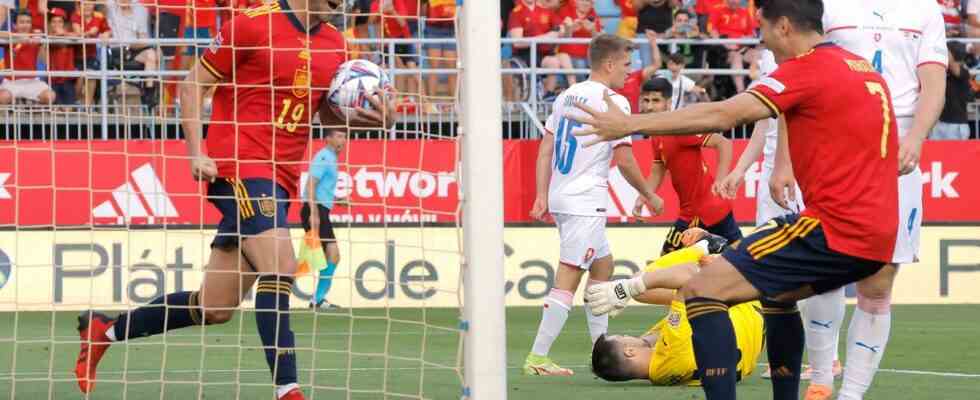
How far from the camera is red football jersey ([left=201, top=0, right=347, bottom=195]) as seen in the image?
309 inches

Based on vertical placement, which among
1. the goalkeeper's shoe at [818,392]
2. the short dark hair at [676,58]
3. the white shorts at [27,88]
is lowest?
the goalkeeper's shoe at [818,392]

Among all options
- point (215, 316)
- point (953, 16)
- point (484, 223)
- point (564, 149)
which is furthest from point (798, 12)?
point (953, 16)

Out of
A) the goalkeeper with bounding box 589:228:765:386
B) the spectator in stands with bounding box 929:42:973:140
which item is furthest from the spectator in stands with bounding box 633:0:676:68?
the goalkeeper with bounding box 589:228:765:386

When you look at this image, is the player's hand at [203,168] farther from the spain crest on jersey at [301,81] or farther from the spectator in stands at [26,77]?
the spectator in stands at [26,77]

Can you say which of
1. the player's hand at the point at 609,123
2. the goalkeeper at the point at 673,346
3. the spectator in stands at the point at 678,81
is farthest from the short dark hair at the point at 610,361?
the spectator in stands at the point at 678,81

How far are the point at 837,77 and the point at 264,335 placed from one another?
9.57 ft

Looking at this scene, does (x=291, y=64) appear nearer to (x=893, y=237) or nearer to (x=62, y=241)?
(x=893, y=237)

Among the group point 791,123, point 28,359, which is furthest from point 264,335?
point 28,359

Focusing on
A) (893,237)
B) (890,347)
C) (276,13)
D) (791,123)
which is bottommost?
(890,347)

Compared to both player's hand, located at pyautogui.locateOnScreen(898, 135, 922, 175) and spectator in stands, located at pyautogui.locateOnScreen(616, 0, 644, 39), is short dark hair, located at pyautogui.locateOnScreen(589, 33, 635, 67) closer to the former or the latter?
player's hand, located at pyautogui.locateOnScreen(898, 135, 922, 175)

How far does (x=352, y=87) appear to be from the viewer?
777 centimetres

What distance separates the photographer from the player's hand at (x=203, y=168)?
7633 mm

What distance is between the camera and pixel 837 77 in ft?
21.2

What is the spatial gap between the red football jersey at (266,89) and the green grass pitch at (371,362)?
3.27ft
